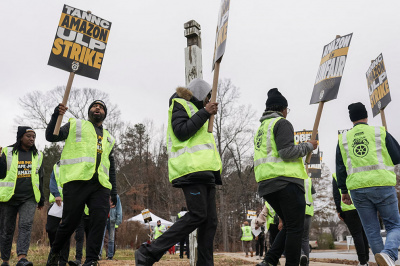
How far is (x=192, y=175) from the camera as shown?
3.89 meters

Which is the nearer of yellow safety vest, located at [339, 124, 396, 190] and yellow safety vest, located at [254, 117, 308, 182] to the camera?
yellow safety vest, located at [254, 117, 308, 182]

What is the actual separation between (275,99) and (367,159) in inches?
56.6

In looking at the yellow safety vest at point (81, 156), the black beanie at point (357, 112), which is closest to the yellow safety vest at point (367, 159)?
the black beanie at point (357, 112)

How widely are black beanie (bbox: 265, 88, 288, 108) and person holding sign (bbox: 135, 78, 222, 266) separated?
4.09ft

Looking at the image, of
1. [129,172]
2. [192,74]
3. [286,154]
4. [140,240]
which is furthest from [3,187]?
[129,172]

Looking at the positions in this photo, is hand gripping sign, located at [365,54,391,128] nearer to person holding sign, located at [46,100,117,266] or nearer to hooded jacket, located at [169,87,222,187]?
hooded jacket, located at [169,87,222,187]

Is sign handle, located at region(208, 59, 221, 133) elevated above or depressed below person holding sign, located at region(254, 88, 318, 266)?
above

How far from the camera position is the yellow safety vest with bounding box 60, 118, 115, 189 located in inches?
197

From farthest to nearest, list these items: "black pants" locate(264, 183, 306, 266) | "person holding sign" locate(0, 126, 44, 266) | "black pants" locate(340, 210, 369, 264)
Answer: "black pants" locate(340, 210, 369, 264)
"person holding sign" locate(0, 126, 44, 266)
"black pants" locate(264, 183, 306, 266)

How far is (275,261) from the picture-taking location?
5.04 metres

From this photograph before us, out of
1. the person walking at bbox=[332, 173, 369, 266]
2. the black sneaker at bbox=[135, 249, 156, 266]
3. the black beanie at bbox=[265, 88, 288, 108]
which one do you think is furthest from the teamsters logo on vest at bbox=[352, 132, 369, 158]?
the black sneaker at bbox=[135, 249, 156, 266]

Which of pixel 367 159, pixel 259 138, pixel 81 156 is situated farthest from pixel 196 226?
pixel 367 159

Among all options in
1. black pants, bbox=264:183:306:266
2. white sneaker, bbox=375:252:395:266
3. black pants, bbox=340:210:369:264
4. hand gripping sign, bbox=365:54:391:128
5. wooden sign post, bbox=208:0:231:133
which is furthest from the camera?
hand gripping sign, bbox=365:54:391:128

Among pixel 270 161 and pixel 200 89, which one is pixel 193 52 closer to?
pixel 200 89
